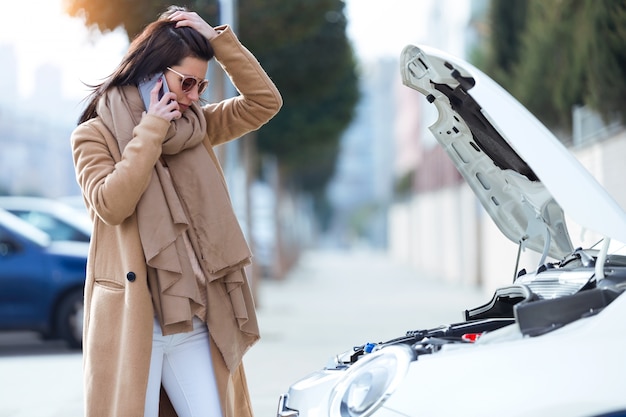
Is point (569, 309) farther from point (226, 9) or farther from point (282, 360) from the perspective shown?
point (226, 9)

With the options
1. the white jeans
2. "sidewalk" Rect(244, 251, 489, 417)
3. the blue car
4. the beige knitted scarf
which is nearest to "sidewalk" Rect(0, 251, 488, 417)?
"sidewalk" Rect(244, 251, 489, 417)

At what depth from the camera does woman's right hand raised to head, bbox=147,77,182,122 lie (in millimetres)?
3102

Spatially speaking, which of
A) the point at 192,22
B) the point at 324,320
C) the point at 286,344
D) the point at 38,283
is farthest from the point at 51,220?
the point at 192,22

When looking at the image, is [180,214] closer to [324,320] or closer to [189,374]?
[189,374]

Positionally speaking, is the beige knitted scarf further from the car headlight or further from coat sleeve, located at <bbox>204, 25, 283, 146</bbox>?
the car headlight

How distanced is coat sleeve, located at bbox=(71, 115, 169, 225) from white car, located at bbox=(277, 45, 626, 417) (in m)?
0.79

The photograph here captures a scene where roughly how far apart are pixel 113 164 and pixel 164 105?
0.24 m

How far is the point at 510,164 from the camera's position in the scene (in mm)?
3469

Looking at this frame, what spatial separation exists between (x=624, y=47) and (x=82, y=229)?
6.17m

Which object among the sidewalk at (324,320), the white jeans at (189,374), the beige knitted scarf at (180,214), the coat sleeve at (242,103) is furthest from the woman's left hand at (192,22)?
the sidewalk at (324,320)

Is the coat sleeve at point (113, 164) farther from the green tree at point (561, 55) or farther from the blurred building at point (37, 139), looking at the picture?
the blurred building at point (37, 139)

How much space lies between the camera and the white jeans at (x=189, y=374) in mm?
3143

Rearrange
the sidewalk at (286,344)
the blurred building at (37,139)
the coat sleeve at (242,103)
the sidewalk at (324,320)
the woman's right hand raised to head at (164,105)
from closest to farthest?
1. the woman's right hand raised to head at (164,105)
2. the coat sleeve at (242,103)
3. the sidewalk at (286,344)
4. the sidewalk at (324,320)
5. the blurred building at (37,139)

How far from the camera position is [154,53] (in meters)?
3.19
